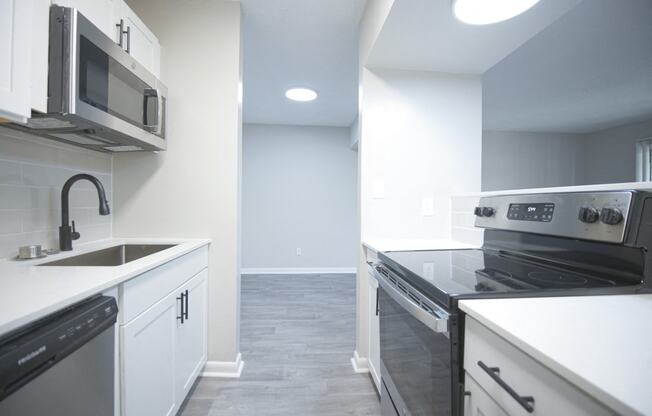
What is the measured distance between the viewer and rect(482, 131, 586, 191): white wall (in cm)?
254

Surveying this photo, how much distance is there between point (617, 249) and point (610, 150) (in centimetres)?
130

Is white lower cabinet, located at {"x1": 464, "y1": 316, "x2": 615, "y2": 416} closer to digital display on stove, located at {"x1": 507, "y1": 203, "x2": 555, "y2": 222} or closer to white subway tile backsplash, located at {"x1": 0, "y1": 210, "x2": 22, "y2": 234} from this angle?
digital display on stove, located at {"x1": 507, "y1": 203, "x2": 555, "y2": 222}

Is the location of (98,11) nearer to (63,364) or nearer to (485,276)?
(63,364)

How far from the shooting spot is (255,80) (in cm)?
302

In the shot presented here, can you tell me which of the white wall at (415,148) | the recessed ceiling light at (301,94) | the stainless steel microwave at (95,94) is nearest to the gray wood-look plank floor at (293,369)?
the white wall at (415,148)

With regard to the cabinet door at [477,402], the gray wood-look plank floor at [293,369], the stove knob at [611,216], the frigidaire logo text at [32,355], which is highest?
the stove knob at [611,216]

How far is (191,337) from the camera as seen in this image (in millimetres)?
1551

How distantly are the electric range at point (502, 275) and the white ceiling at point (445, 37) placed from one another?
87 centimetres

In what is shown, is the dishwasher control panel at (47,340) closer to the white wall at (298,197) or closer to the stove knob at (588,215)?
the stove knob at (588,215)

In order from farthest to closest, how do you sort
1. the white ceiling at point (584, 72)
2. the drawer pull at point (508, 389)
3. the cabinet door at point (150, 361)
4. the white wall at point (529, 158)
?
1. the white wall at point (529, 158)
2. the white ceiling at point (584, 72)
3. the cabinet door at point (150, 361)
4. the drawer pull at point (508, 389)

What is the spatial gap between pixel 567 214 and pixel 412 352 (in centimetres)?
76

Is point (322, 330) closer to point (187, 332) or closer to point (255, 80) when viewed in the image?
point (187, 332)

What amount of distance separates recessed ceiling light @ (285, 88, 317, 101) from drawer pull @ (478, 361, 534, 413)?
3175mm

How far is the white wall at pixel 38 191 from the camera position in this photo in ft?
3.86
